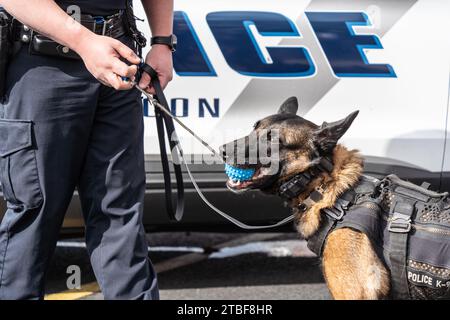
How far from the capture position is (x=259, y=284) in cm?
413

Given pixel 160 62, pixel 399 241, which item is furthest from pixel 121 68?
pixel 399 241

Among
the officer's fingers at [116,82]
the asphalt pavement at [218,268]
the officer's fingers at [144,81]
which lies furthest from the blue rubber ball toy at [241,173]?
the asphalt pavement at [218,268]

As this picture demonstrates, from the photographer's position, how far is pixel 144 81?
A: 100 inches

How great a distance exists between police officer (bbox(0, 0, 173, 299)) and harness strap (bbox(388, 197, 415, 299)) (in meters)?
0.89

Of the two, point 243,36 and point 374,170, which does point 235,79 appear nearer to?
point 243,36

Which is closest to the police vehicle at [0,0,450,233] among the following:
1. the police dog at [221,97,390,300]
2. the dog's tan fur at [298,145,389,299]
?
the police dog at [221,97,390,300]

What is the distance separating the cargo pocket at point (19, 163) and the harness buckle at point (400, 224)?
127 centimetres

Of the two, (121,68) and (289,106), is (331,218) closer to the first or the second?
(289,106)

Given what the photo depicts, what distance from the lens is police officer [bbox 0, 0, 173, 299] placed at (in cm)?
227

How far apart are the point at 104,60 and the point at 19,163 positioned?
46cm

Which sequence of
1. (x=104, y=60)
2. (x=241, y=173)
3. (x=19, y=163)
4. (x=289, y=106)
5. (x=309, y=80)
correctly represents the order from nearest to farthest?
(x=104, y=60) < (x=19, y=163) < (x=241, y=173) < (x=289, y=106) < (x=309, y=80)

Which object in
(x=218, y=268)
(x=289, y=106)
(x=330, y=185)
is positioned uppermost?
(x=289, y=106)

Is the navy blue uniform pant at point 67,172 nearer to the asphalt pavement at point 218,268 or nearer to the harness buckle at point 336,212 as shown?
the harness buckle at point 336,212

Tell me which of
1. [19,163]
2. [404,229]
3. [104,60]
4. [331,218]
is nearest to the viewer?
[104,60]
